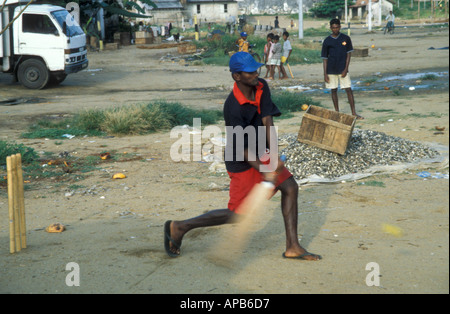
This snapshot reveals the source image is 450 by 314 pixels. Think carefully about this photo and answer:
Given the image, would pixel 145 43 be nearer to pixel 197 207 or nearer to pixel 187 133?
pixel 187 133

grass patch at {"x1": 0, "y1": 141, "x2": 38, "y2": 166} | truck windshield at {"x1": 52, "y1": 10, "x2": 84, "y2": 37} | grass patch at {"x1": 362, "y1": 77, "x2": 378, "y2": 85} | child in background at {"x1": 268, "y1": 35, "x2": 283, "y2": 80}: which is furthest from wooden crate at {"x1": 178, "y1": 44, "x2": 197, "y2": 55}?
grass patch at {"x1": 0, "y1": 141, "x2": 38, "y2": 166}

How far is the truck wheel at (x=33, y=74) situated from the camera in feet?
52.8

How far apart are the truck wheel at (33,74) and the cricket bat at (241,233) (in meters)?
13.0

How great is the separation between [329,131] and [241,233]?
109 inches

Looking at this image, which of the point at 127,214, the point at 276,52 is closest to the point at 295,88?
the point at 276,52

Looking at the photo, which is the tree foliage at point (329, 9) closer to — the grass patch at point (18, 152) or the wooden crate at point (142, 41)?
the wooden crate at point (142, 41)

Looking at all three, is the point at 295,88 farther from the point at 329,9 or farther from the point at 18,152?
the point at 329,9

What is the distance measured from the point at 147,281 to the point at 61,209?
8.42ft

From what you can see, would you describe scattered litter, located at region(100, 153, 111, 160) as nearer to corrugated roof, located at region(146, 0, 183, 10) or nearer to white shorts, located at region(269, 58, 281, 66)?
white shorts, located at region(269, 58, 281, 66)

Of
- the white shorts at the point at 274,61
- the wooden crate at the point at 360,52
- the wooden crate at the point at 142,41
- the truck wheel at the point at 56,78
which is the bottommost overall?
the truck wheel at the point at 56,78

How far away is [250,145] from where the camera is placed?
3.77 metres

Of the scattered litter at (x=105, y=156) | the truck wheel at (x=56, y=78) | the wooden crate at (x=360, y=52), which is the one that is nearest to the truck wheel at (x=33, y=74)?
the truck wheel at (x=56, y=78)

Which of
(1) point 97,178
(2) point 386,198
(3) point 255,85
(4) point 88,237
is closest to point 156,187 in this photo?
(1) point 97,178

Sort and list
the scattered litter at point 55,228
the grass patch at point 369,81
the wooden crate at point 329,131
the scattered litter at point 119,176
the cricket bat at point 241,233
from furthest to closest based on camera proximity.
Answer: the grass patch at point 369,81
the scattered litter at point 119,176
the wooden crate at point 329,131
the scattered litter at point 55,228
the cricket bat at point 241,233
